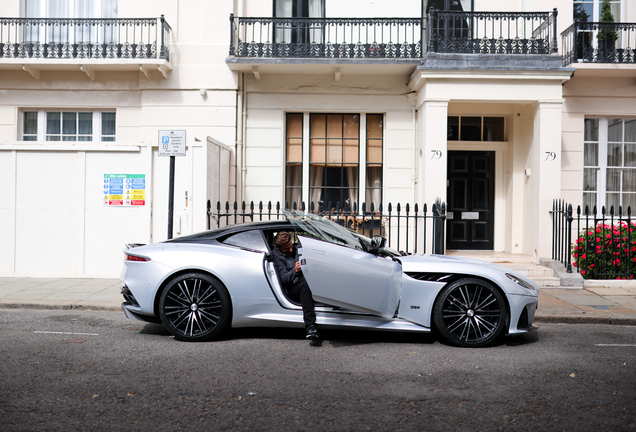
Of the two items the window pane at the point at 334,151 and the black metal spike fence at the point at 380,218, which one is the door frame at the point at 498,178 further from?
the window pane at the point at 334,151

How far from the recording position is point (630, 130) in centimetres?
1349

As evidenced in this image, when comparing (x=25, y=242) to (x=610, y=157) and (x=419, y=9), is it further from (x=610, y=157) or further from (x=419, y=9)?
(x=610, y=157)

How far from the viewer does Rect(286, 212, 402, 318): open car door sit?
570 centimetres

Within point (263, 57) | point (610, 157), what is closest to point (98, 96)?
point (263, 57)

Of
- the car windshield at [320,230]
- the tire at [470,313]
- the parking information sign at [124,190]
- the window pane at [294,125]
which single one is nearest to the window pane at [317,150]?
the window pane at [294,125]

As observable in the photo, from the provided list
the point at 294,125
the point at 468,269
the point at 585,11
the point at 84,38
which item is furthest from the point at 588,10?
the point at 84,38

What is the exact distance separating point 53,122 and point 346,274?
11.0 meters

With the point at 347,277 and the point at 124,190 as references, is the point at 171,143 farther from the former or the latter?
the point at 347,277

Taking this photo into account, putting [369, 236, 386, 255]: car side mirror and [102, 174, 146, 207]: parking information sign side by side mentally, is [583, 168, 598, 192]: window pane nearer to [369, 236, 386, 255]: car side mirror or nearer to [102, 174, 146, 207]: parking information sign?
[369, 236, 386, 255]: car side mirror

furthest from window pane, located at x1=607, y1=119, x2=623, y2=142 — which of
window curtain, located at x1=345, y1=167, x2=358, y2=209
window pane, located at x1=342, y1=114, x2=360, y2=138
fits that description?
window curtain, located at x1=345, y1=167, x2=358, y2=209

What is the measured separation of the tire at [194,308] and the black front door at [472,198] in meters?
8.82

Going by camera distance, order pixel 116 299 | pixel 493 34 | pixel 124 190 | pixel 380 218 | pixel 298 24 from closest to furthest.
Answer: pixel 116 299 < pixel 380 218 < pixel 124 190 < pixel 493 34 < pixel 298 24

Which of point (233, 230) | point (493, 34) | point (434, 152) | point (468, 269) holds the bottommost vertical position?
Answer: point (468, 269)

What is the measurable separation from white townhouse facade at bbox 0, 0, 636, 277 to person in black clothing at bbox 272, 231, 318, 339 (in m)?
5.81
